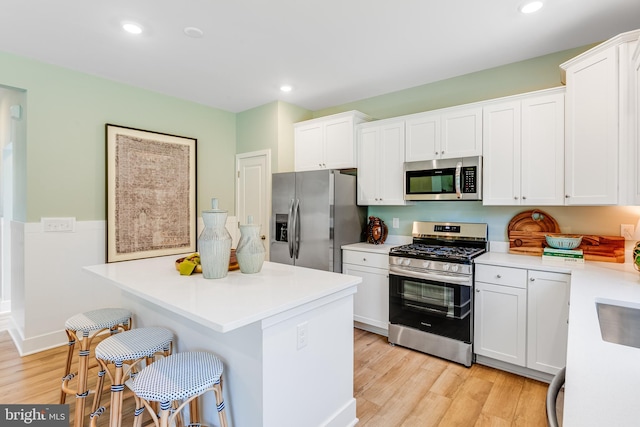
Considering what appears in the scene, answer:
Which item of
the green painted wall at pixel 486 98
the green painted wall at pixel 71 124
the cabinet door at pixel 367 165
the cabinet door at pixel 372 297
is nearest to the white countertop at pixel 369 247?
the cabinet door at pixel 372 297

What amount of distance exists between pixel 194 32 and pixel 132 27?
1.43 ft

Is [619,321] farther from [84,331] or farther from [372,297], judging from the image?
[84,331]

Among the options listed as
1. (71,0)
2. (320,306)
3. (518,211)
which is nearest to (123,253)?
(71,0)

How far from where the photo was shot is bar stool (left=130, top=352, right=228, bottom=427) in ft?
4.18

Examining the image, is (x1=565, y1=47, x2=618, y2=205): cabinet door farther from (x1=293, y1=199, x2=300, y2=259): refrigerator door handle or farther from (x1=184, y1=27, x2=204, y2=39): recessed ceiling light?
(x1=184, y1=27, x2=204, y2=39): recessed ceiling light

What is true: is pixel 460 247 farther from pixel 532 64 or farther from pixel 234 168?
pixel 234 168

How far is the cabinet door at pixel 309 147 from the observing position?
391 centimetres

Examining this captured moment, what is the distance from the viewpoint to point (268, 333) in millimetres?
1415

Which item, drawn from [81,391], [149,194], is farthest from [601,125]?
[149,194]

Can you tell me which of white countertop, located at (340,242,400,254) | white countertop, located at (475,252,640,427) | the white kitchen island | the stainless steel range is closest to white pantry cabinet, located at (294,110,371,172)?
white countertop, located at (340,242,400,254)

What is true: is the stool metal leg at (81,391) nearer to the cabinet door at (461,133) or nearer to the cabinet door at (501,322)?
the cabinet door at (501,322)

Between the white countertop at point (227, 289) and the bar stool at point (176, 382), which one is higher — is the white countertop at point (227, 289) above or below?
above

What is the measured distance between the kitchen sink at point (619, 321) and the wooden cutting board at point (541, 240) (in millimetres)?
1204

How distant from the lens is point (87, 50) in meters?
2.76
